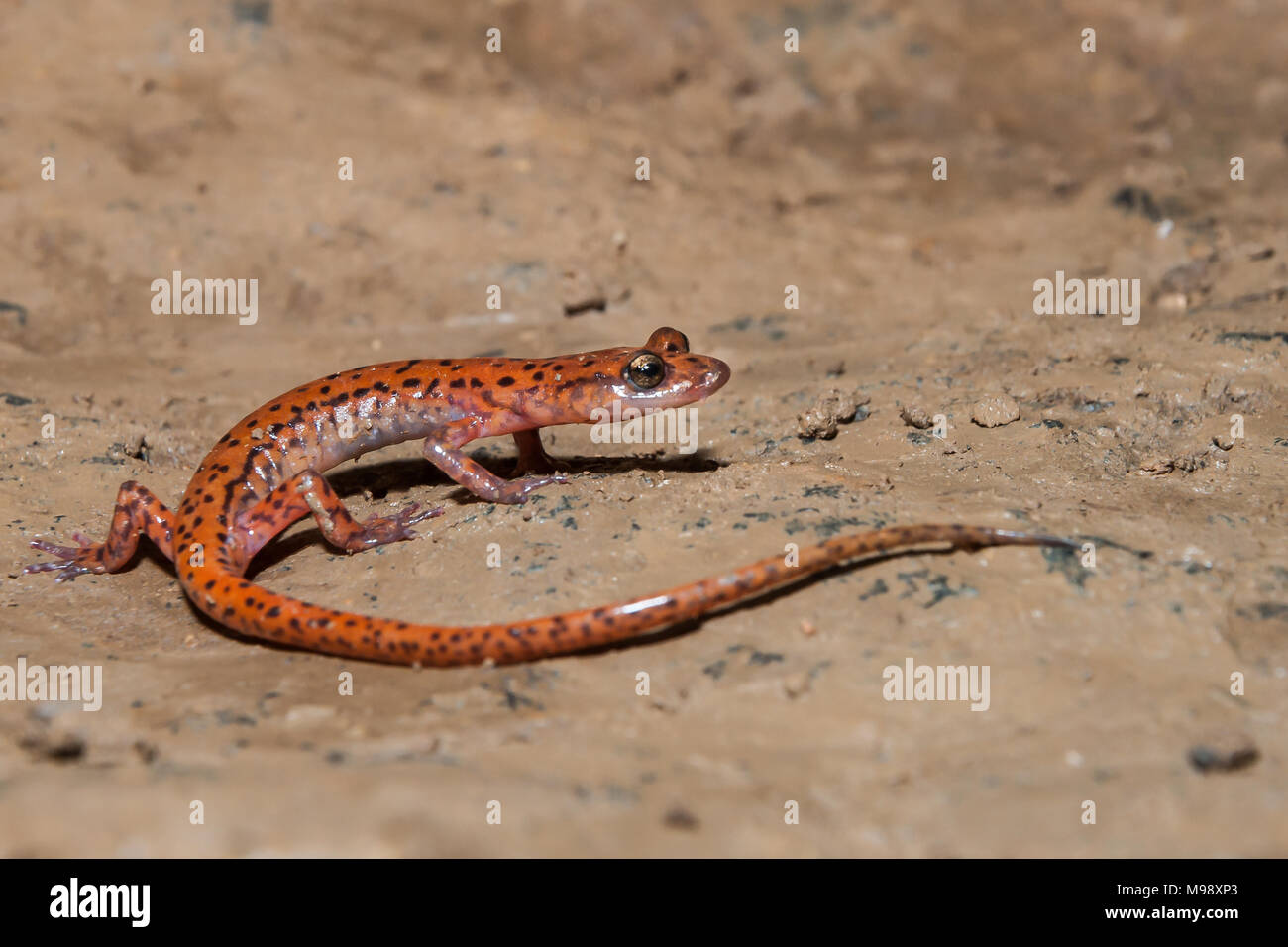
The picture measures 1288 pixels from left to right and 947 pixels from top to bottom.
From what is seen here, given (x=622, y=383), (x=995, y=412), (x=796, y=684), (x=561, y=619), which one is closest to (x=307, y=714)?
(x=561, y=619)

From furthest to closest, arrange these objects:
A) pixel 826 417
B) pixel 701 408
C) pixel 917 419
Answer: pixel 701 408 → pixel 826 417 → pixel 917 419

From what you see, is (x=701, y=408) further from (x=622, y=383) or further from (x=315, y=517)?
(x=315, y=517)

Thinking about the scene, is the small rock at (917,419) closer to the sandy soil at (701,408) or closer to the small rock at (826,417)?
the sandy soil at (701,408)

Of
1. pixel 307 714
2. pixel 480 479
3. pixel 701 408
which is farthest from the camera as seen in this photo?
pixel 701 408

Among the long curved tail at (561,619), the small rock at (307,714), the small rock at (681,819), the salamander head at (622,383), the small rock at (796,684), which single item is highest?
the salamander head at (622,383)

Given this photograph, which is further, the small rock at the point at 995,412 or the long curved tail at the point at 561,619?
the small rock at the point at 995,412

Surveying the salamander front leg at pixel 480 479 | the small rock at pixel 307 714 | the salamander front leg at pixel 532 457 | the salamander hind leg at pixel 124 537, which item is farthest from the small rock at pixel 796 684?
the salamander hind leg at pixel 124 537

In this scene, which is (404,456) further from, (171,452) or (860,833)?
(860,833)
